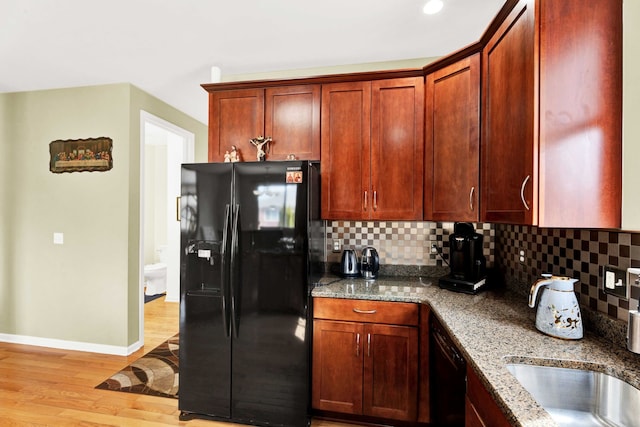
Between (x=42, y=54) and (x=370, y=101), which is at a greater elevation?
(x=42, y=54)

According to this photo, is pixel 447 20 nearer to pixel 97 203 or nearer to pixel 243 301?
pixel 243 301

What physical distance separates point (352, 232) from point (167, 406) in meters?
1.89

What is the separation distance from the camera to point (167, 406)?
2371 millimetres

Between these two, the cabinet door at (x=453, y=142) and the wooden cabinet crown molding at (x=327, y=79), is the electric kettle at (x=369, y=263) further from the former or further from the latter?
the wooden cabinet crown molding at (x=327, y=79)

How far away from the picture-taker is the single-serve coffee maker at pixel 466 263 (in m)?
2.11

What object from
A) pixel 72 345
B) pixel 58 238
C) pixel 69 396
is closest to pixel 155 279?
pixel 72 345

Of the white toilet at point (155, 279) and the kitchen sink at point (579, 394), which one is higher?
the kitchen sink at point (579, 394)

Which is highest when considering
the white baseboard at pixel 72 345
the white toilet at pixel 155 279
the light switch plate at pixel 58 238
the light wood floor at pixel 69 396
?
the light switch plate at pixel 58 238

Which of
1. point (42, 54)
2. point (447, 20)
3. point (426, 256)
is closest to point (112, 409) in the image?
point (426, 256)

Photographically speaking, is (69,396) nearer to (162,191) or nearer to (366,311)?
(366,311)

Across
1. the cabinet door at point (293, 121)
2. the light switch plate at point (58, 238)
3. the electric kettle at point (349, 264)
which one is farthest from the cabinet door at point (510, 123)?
the light switch plate at point (58, 238)

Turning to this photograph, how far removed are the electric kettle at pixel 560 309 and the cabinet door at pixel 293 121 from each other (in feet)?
5.28

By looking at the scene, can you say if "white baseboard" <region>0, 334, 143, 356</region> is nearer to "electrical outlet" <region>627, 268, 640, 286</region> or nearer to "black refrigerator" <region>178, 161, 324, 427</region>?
"black refrigerator" <region>178, 161, 324, 427</region>

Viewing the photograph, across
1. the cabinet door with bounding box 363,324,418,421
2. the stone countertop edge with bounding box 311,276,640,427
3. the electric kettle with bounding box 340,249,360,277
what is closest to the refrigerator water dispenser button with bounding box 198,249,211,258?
the stone countertop edge with bounding box 311,276,640,427
